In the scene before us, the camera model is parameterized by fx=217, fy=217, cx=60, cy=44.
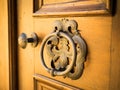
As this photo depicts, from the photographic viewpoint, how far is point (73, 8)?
51 cm

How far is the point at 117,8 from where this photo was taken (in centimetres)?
43

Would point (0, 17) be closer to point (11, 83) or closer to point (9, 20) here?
point (9, 20)

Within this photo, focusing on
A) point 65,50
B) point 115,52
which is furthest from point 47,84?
point 115,52

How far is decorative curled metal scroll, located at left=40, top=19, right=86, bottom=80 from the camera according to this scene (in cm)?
50

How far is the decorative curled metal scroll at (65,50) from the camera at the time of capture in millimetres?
502

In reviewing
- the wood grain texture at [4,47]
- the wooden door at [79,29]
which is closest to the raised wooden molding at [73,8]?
the wooden door at [79,29]

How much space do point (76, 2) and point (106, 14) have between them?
0.31 feet

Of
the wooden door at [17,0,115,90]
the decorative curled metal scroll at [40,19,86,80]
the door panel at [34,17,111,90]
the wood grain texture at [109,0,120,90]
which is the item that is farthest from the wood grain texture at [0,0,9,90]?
the wood grain texture at [109,0,120,90]

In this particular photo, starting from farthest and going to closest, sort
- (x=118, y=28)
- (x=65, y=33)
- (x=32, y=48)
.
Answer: (x=32, y=48) → (x=65, y=33) → (x=118, y=28)

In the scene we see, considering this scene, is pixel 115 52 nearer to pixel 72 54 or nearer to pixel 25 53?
pixel 72 54

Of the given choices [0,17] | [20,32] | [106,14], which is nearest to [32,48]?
[20,32]

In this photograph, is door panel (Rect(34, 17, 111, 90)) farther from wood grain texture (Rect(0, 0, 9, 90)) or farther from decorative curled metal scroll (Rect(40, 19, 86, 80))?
wood grain texture (Rect(0, 0, 9, 90))

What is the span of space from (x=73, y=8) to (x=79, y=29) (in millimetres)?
52

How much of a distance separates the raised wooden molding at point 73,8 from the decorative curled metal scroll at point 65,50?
0.02 meters
